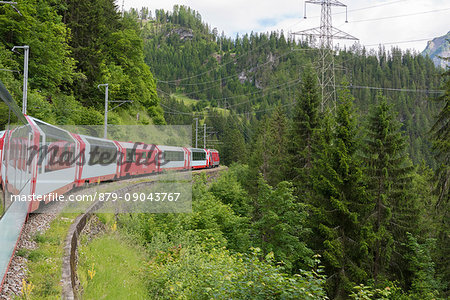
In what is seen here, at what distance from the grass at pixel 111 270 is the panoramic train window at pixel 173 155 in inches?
819

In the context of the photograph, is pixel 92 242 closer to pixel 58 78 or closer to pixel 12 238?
pixel 12 238

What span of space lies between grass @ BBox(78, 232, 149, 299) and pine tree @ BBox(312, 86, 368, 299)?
10925mm

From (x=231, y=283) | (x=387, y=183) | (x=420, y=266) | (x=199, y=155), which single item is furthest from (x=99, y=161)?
(x=199, y=155)

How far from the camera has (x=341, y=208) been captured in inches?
739

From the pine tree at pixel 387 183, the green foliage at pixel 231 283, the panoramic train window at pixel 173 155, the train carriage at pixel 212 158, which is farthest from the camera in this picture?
the train carriage at pixel 212 158

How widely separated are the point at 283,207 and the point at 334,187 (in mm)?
3046

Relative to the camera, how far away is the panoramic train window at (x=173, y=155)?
33.0 m

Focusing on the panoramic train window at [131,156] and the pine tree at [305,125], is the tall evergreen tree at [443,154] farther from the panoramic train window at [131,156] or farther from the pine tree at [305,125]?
the panoramic train window at [131,156]

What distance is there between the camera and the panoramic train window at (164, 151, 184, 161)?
33031mm

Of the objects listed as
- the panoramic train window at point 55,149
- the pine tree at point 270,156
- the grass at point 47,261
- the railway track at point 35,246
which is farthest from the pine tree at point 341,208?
the grass at point 47,261

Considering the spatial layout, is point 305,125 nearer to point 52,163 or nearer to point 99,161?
point 99,161

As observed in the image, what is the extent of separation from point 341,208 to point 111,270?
43.9 feet

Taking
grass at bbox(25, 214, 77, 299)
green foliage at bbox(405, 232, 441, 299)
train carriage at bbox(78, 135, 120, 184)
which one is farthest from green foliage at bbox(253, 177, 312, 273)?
grass at bbox(25, 214, 77, 299)

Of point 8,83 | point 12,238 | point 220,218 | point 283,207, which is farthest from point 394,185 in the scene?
point 8,83
